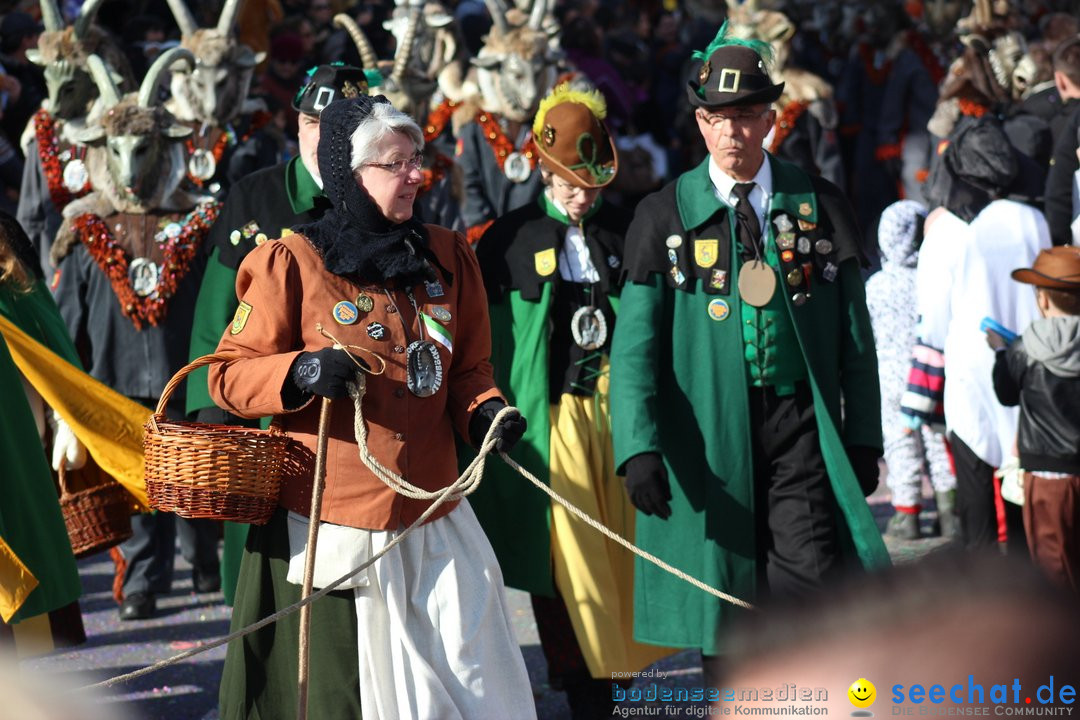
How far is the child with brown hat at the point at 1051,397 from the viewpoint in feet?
19.9

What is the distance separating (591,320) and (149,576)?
111 inches

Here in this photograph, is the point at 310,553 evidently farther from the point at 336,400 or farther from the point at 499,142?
the point at 499,142

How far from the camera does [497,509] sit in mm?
5754

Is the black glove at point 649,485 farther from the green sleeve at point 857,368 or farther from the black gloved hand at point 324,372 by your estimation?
the black gloved hand at point 324,372

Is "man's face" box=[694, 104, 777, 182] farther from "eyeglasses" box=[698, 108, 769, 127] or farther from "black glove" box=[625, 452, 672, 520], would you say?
"black glove" box=[625, 452, 672, 520]

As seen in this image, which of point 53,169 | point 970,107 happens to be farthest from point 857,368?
point 970,107

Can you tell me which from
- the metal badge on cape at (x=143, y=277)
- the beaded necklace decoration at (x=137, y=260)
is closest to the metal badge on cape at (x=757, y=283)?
the beaded necklace decoration at (x=137, y=260)

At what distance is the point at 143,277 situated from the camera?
23.9 ft

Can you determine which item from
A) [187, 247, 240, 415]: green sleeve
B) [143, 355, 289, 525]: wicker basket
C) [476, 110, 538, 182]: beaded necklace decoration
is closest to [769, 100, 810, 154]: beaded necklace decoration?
[476, 110, 538, 182]: beaded necklace decoration

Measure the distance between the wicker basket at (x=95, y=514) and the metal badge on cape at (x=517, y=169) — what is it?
5.36 meters

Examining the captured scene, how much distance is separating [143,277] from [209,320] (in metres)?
2.08

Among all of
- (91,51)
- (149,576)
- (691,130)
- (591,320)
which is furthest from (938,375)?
(691,130)

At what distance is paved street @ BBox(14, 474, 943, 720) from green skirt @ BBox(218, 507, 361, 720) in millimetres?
1521

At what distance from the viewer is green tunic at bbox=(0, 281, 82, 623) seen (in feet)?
16.6
